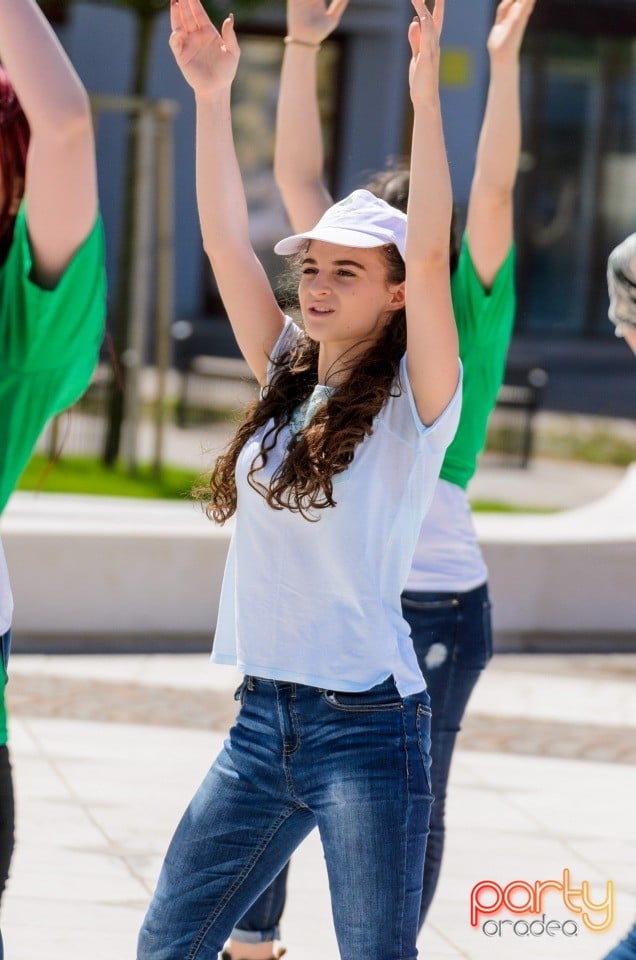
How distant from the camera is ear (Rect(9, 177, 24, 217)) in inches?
93.7

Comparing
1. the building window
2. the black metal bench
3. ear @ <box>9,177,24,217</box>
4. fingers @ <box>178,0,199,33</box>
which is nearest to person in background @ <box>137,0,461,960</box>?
fingers @ <box>178,0,199,33</box>

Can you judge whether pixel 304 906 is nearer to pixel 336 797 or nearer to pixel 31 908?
pixel 31 908

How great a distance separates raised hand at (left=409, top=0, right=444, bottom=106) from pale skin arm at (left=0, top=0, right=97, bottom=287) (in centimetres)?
68

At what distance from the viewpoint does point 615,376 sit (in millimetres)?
20469

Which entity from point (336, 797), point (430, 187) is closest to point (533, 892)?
point (336, 797)

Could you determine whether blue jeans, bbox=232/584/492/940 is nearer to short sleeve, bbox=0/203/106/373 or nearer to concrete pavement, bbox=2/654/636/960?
concrete pavement, bbox=2/654/636/960

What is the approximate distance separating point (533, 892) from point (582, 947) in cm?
27

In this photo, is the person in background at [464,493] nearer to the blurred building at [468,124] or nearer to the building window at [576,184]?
the blurred building at [468,124]

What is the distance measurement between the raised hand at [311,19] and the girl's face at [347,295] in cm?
124

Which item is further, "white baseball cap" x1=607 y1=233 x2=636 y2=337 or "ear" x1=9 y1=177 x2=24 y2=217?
"white baseball cap" x1=607 y1=233 x2=636 y2=337

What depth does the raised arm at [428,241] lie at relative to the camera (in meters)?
2.77

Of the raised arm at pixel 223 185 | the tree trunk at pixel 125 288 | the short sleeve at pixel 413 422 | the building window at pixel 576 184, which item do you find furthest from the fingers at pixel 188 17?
the building window at pixel 576 184

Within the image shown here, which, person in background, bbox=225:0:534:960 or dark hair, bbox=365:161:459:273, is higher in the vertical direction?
dark hair, bbox=365:161:459:273

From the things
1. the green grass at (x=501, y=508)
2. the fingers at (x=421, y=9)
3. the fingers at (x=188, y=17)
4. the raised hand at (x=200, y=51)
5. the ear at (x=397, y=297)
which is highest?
the fingers at (x=421, y=9)
